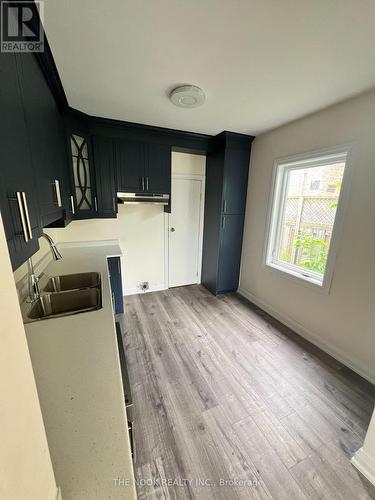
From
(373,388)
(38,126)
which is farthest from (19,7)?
(373,388)

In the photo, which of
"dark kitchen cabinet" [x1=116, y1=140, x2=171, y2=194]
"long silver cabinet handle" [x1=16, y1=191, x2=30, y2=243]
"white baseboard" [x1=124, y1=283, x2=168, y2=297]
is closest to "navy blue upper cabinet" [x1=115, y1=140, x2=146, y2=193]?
"dark kitchen cabinet" [x1=116, y1=140, x2=171, y2=194]

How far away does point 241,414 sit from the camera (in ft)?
4.96

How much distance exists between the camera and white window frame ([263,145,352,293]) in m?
1.92

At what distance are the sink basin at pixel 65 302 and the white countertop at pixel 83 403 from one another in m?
0.34

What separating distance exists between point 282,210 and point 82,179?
8.40ft

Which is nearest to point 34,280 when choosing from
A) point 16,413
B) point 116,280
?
point 116,280

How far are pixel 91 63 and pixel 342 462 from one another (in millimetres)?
3070

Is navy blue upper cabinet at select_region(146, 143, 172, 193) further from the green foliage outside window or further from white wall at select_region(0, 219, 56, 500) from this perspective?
white wall at select_region(0, 219, 56, 500)

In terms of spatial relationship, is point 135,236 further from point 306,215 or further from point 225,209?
point 306,215

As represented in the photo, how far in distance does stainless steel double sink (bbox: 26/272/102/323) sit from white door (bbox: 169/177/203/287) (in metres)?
1.71

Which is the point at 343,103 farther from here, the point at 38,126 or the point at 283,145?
the point at 38,126

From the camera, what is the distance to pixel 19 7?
911mm

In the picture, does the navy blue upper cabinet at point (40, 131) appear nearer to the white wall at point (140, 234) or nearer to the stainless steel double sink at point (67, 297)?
the stainless steel double sink at point (67, 297)

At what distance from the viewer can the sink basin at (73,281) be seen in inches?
73.5
